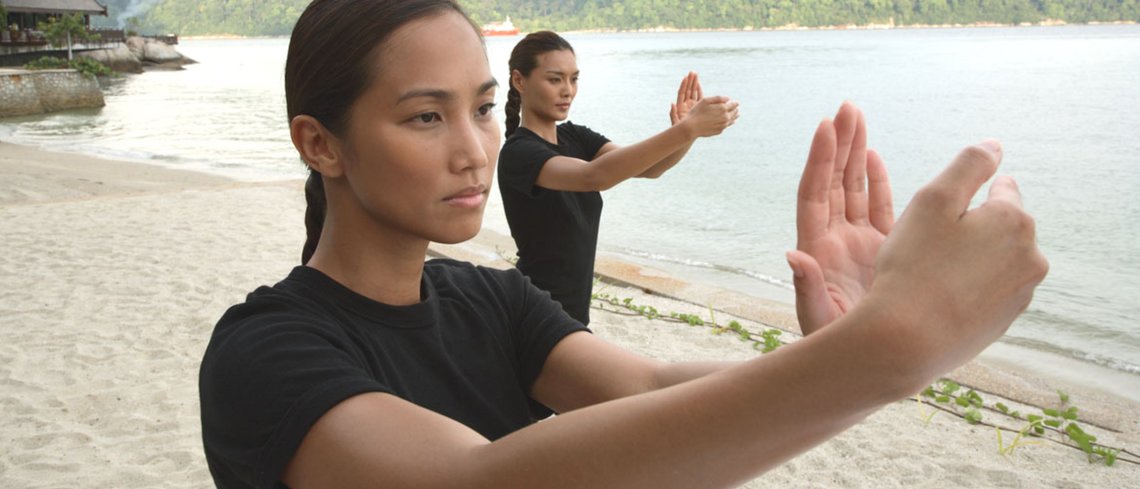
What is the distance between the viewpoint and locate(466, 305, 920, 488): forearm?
88 centimetres

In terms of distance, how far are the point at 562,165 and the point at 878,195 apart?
6.95 ft

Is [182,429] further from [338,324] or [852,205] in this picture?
[852,205]

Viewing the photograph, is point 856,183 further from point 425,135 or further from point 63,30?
point 63,30

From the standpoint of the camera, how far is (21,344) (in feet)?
19.4

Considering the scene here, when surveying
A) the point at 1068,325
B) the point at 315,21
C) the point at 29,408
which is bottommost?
the point at 1068,325

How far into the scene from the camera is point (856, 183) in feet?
4.73

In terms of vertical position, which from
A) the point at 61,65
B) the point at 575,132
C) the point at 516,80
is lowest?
the point at 61,65

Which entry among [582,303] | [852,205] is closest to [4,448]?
[582,303]

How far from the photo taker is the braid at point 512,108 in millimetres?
4437

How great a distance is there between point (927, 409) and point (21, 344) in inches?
217

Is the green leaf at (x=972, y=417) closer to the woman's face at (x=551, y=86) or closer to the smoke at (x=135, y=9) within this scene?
the woman's face at (x=551, y=86)

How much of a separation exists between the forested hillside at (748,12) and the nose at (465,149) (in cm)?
9396

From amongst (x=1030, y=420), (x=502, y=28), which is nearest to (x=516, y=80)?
(x=1030, y=420)

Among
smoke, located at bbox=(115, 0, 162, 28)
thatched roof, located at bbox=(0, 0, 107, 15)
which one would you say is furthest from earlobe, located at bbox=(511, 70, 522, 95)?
smoke, located at bbox=(115, 0, 162, 28)
